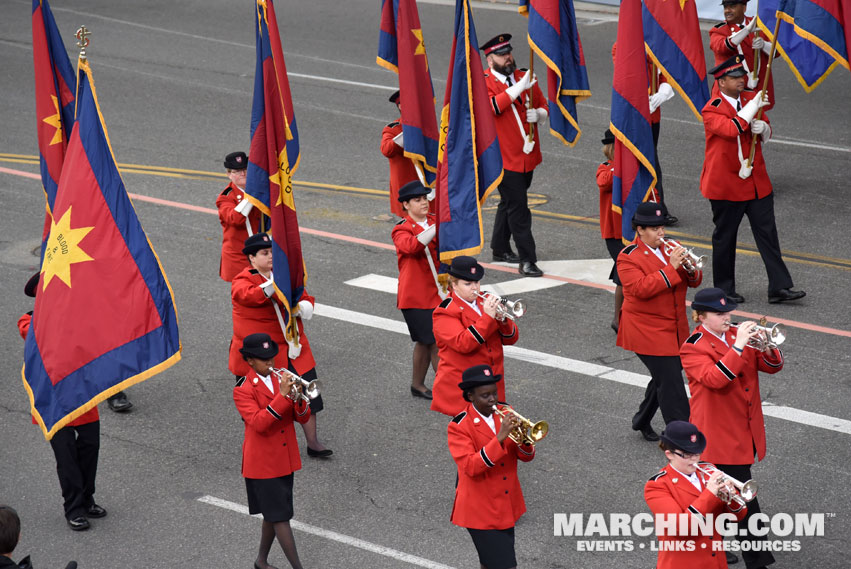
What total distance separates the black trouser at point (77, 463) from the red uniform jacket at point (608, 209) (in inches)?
220

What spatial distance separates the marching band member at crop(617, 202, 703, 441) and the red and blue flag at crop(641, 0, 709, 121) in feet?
12.5

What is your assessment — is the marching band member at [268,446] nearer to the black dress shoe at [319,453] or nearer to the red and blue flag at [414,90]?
the black dress shoe at [319,453]

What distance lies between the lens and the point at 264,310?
10.0 m

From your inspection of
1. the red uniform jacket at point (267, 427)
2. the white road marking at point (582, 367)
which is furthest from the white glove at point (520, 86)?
the red uniform jacket at point (267, 427)

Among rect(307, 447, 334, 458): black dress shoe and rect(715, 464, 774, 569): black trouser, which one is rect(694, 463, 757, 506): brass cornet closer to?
rect(715, 464, 774, 569): black trouser

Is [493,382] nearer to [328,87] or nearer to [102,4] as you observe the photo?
[328,87]

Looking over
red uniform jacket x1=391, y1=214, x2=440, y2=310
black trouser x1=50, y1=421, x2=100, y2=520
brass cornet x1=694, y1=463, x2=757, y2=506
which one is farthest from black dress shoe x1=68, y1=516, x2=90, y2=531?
brass cornet x1=694, y1=463, x2=757, y2=506

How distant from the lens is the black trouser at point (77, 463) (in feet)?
30.2

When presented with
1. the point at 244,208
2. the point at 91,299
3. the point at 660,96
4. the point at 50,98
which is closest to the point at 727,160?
the point at 660,96

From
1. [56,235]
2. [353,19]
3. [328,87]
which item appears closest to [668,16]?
[56,235]

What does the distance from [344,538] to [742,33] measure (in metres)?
9.08

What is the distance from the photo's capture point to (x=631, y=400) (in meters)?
11.0

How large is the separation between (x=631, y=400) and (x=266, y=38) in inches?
181

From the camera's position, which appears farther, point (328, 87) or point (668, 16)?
point (328, 87)
